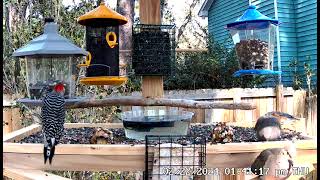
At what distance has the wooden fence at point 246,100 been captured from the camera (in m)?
5.03

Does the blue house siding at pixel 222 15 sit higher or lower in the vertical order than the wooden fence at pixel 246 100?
higher

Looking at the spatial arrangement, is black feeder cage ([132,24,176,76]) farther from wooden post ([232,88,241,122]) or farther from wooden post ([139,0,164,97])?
wooden post ([232,88,241,122])

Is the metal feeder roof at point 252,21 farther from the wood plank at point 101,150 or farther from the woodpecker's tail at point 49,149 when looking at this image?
the woodpecker's tail at point 49,149

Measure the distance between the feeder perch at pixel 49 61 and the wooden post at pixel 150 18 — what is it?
1.51 feet

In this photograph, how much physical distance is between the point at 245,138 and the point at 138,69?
75 cm

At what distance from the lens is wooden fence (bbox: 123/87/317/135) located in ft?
16.5

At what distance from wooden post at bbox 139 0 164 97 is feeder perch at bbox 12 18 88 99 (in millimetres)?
460

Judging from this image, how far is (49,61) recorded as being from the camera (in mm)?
2252

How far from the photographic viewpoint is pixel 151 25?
262 centimetres

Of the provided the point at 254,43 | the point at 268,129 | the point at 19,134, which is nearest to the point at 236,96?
the point at 254,43

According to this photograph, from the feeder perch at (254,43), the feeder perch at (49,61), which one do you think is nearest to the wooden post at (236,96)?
the feeder perch at (254,43)

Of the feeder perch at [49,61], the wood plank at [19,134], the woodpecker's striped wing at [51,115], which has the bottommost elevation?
the wood plank at [19,134]

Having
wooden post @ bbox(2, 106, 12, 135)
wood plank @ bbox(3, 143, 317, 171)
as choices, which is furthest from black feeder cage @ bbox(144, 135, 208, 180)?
wooden post @ bbox(2, 106, 12, 135)

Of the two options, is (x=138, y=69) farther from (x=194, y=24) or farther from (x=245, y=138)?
(x=194, y=24)
